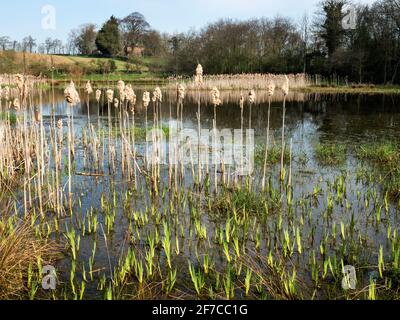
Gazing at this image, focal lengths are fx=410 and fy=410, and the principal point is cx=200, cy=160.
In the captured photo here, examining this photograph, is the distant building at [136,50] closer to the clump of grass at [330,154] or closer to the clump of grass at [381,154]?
the clump of grass at [330,154]

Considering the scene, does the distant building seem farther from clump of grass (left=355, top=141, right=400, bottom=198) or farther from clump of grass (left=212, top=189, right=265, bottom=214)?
clump of grass (left=212, top=189, right=265, bottom=214)

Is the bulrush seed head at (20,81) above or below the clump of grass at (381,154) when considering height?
above

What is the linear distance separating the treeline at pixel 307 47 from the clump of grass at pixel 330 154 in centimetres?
2405

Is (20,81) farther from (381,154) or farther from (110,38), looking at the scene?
(110,38)

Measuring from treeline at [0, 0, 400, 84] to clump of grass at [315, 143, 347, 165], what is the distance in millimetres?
24048

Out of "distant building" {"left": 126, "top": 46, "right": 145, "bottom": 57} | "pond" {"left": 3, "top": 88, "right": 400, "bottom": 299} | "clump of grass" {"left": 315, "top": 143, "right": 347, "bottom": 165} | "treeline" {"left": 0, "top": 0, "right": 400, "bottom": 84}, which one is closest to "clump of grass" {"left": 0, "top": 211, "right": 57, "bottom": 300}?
"pond" {"left": 3, "top": 88, "right": 400, "bottom": 299}

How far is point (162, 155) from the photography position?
10.9 metres

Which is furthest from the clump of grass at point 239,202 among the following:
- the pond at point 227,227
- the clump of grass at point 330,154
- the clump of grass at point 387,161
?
the clump of grass at point 330,154

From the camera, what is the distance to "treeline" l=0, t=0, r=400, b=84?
131 ft

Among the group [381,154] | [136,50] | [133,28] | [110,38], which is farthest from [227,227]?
[133,28]

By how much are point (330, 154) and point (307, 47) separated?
134 ft

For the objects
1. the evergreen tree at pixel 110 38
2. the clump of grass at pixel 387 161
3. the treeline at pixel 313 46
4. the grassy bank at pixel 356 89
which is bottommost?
the clump of grass at pixel 387 161

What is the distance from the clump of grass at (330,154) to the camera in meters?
10.4
